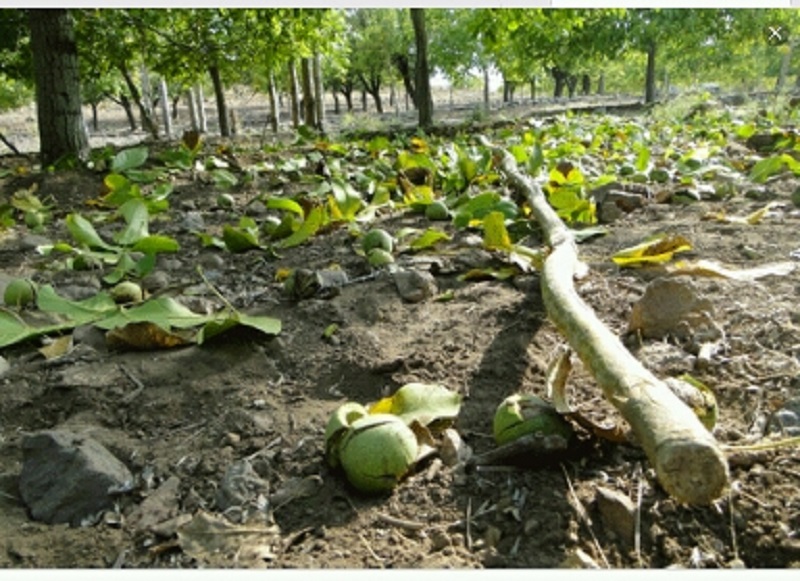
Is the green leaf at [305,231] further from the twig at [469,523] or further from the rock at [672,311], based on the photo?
the twig at [469,523]

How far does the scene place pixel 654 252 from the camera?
2402mm

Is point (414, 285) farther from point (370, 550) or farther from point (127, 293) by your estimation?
point (370, 550)

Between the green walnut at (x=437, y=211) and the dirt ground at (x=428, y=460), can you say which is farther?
the green walnut at (x=437, y=211)

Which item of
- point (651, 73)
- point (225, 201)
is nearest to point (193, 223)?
point (225, 201)

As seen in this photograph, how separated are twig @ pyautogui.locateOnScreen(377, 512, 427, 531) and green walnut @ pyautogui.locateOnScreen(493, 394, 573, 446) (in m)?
0.26

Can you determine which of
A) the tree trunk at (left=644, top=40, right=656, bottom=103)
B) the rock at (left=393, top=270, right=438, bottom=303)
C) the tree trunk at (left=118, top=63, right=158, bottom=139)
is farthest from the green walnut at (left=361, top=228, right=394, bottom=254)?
the tree trunk at (left=644, top=40, right=656, bottom=103)

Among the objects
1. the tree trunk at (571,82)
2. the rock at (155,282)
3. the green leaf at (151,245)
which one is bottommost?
the rock at (155,282)

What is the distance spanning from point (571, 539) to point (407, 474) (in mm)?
346

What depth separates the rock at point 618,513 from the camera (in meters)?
1.07

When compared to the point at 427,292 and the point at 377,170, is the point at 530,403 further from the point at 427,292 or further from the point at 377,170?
the point at 377,170

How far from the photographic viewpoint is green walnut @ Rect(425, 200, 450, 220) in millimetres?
3721

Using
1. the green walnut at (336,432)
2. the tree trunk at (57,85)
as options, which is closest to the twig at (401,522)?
the green walnut at (336,432)

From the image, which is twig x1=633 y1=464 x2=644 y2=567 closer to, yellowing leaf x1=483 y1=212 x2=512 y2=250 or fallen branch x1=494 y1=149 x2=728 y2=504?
fallen branch x1=494 y1=149 x2=728 y2=504

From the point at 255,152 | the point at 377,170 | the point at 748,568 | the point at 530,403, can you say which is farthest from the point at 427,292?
the point at 255,152
